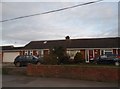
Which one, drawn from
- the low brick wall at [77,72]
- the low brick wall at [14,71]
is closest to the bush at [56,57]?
the low brick wall at [77,72]

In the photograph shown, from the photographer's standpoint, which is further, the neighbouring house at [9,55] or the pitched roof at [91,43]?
the neighbouring house at [9,55]

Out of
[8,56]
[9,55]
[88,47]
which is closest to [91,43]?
[88,47]

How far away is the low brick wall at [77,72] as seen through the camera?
594 inches

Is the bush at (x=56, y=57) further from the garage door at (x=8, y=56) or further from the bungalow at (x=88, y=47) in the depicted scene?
the garage door at (x=8, y=56)

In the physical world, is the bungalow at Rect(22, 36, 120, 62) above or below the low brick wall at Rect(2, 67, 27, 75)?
above

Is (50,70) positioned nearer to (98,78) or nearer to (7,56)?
(98,78)

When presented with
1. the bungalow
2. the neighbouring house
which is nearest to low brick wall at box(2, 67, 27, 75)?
the bungalow

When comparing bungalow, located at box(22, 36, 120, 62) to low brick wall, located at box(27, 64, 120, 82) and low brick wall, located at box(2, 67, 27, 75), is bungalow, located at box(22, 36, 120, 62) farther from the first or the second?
low brick wall, located at box(27, 64, 120, 82)

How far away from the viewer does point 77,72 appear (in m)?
16.5

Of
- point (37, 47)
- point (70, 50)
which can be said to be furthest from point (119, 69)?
point (37, 47)

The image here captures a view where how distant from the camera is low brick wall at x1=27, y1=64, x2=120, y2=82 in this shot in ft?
49.5

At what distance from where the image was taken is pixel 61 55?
957 inches

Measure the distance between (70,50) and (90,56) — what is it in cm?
362

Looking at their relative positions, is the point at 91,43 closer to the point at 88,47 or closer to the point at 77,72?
the point at 88,47
